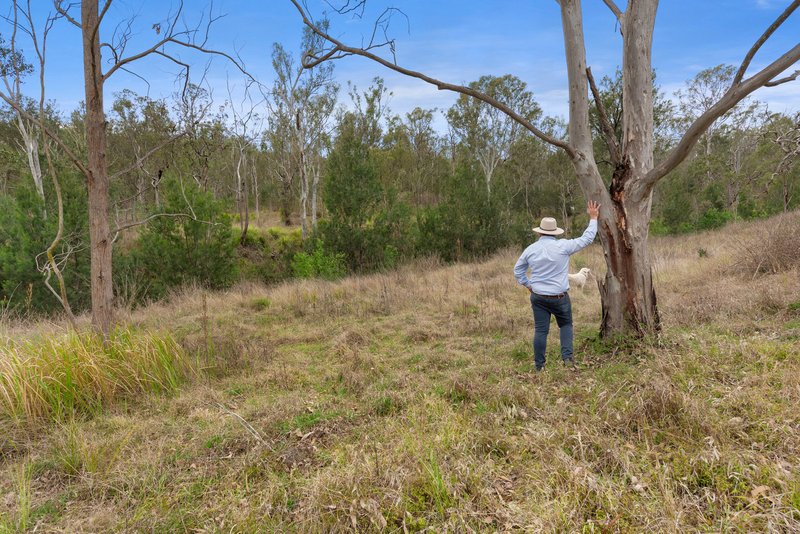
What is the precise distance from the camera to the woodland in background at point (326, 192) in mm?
12102

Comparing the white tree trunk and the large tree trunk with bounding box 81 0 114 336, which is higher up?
the white tree trunk

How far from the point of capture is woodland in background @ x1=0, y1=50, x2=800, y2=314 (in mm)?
12102

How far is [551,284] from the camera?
14.5ft

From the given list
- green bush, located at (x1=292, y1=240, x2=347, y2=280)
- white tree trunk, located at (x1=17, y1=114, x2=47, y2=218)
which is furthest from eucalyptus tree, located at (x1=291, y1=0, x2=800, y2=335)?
white tree trunk, located at (x1=17, y1=114, x2=47, y2=218)

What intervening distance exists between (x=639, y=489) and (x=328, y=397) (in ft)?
9.53

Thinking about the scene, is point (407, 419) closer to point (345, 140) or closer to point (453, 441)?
point (453, 441)

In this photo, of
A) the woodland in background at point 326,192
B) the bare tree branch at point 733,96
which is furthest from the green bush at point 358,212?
the bare tree branch at point 733,96

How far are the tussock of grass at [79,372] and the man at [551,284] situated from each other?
4.05 meters

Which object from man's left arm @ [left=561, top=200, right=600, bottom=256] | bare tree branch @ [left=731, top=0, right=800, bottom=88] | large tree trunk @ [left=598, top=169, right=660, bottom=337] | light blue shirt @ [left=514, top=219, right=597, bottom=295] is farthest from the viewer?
large tree trunk @ [left=598, top=169, right=660, bottom=337]

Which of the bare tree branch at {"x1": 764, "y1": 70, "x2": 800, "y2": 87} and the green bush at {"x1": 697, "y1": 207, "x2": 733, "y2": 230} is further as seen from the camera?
the green bush at {"x1": 697, "y1": 207, "x2": 733, "y2": 230}

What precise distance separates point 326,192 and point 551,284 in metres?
11.9

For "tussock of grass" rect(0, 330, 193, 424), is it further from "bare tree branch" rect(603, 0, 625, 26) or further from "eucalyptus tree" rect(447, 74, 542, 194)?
"eucalyptus tree" rect(447, 74, 542, 194)

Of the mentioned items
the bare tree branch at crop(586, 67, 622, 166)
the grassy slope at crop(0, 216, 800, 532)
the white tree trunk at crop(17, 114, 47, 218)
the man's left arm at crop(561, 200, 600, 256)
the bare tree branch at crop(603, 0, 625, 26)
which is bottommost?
the grassy slope at crop(0, 216, 800, 532)

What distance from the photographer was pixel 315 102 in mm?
25625
